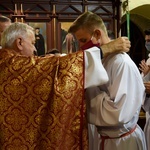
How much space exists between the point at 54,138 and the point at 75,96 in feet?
0.95

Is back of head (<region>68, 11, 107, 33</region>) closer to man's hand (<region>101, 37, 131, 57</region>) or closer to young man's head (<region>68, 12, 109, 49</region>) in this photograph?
young man's head (<region>68, 12, 109, 49</region>)

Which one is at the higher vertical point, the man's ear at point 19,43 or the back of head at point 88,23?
the back of head at point 88,23

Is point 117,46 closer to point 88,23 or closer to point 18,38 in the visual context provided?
point 88,23

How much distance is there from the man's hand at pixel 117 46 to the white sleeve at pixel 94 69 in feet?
0.18

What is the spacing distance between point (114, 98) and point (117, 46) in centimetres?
33

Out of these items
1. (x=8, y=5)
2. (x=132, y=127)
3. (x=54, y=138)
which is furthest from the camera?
(x=8, y=5)

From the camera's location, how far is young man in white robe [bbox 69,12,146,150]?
6.57 ft

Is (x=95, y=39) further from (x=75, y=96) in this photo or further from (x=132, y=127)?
(x=132, y=127)

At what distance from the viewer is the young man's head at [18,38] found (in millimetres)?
2268

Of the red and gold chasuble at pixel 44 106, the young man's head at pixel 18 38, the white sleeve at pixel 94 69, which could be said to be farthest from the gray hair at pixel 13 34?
the white sleeve at pixel 94 69

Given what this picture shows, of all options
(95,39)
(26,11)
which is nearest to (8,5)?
(26,11)

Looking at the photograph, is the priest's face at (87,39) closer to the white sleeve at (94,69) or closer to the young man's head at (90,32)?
the young man's head at (90,32)

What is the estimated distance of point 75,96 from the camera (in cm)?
204

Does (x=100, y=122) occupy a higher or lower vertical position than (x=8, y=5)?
lower
